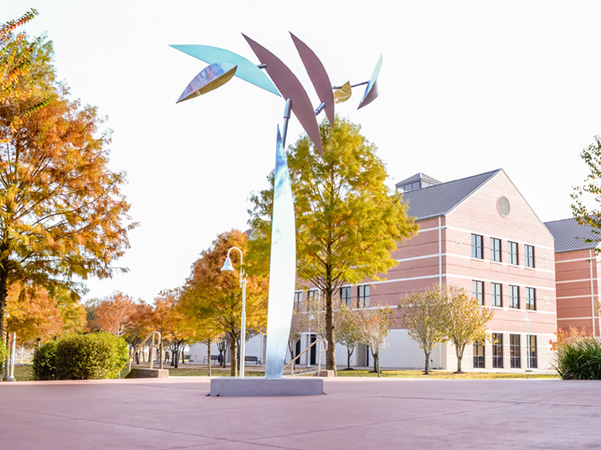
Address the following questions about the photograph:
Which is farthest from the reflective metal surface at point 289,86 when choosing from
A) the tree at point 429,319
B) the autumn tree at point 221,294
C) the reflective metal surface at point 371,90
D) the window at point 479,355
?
the window at point 479,355

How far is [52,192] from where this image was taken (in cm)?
1645

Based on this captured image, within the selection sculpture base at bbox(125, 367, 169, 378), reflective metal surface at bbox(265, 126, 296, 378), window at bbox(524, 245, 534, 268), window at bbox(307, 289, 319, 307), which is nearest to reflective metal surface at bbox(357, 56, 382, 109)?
reflective metal surface at bbox(265, 126, 296, 378)

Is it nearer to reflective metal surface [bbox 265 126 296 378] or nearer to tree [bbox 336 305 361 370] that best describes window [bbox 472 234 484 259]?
tree [bbox 336 305 361 370]

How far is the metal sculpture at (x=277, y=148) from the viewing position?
1017 centimetres

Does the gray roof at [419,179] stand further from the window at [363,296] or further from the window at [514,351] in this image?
the window at [514,351]

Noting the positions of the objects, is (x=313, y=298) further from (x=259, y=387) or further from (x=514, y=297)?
(x=259, y=387)

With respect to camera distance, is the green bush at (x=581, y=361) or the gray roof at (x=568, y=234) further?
the gray roof at (x=568, y=234)

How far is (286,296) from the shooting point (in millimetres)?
10219

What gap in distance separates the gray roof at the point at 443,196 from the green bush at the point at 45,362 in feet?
111

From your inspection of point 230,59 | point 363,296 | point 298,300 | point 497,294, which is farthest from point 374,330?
point 230,59

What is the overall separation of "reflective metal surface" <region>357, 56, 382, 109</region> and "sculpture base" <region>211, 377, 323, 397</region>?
19.7ft

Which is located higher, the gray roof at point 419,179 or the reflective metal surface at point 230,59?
the gray roof at point 419,179

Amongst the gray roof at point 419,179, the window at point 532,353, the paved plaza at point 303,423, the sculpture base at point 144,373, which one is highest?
the gray roof at point 419,179

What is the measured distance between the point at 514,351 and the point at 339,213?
33.5 meters
